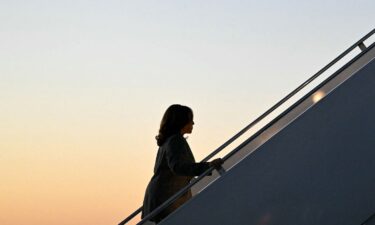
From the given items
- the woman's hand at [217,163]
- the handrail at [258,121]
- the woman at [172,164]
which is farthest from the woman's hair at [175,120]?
the woman's hand at [217,163]

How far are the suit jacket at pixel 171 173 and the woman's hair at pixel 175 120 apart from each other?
6cm

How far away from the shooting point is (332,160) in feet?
12.6

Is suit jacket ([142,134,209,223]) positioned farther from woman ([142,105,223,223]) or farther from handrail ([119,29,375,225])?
handrail ([119,29,375,225])

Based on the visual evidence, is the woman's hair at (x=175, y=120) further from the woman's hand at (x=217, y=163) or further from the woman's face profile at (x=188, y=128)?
the woman's hand at (x=217, y=163)

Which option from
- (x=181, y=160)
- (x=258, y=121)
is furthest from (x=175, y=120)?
(x=258, y=121)

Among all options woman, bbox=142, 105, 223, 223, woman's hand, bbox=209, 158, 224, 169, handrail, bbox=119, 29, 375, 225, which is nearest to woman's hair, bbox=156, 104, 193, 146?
woman, bbox=142, 105, 223, 223

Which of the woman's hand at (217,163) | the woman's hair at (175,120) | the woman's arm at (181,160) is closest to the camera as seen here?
the woman's hand at (217,163)

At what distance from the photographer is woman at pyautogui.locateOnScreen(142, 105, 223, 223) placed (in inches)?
162

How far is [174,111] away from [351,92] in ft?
4.47

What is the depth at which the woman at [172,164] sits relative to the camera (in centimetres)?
411

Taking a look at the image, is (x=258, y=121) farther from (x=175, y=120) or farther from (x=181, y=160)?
(x=181, y=160)

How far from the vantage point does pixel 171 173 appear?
170 inches

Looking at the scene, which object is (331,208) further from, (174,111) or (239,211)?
(174,111)

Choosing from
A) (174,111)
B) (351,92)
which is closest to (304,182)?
(351,92)
